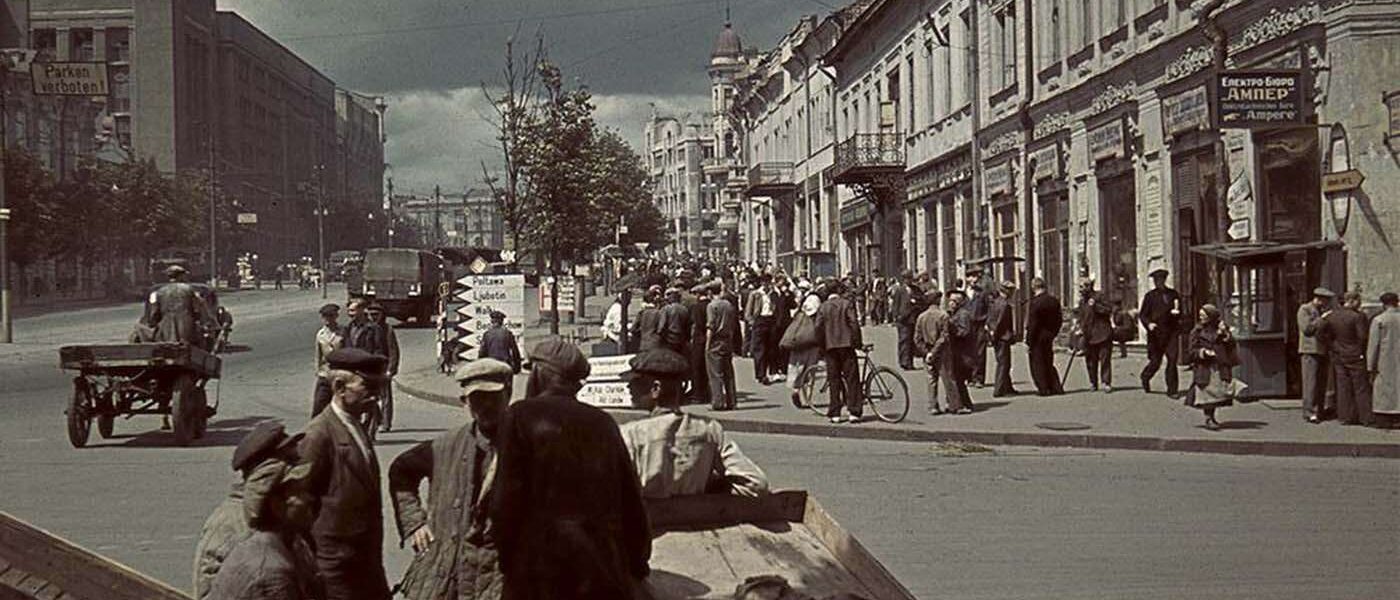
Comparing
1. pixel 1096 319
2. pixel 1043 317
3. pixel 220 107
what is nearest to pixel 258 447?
pixel 1043 317

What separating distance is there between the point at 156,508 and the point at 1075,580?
7393 millimetres

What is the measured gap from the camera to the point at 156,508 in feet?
40.7

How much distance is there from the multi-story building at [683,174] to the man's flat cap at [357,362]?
150m

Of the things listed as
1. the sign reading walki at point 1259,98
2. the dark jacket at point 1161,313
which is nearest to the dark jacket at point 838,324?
the dark jacket at point 1161,313

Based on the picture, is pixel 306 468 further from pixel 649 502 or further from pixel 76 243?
pixel 76 243

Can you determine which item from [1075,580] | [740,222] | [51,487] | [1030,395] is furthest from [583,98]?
[740,222]

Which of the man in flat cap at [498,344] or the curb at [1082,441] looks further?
the man in flat cap at [498,344]

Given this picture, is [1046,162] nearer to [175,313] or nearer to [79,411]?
[175,313]

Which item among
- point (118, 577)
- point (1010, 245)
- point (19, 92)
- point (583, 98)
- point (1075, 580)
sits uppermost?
point (19, 92)

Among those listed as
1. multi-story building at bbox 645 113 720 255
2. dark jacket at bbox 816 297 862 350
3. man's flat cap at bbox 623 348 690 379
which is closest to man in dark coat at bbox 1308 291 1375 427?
dark jacket at bbox 816 297 862 350

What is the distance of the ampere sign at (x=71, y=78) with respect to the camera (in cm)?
4838

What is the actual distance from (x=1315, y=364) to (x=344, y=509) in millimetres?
14720

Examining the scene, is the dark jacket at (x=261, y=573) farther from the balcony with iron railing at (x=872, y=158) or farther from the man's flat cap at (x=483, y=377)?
the balcony with iron railing at (x=872, y=158)

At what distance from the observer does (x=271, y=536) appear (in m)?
4.70
